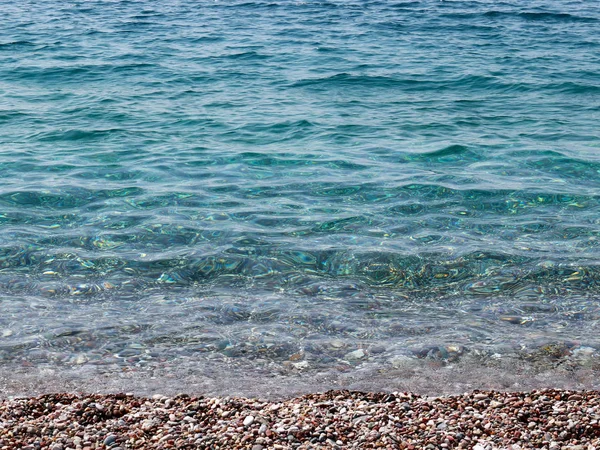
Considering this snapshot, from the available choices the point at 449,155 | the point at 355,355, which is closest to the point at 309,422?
the point at 355,355

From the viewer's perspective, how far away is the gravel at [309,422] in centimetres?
459

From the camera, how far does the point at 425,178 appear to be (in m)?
10.9

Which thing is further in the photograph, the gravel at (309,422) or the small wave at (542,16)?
the small wave at (542,16)

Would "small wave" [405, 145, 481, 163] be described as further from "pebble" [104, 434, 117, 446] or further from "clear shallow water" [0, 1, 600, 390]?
"pebble" [104, 434, 117, 446]

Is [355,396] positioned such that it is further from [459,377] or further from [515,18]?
[515,18]

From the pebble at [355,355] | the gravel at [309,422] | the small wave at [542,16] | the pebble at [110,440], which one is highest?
the pebble at [110,440]

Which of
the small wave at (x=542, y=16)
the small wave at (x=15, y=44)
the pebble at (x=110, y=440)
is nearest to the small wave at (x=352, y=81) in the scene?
the small wave at (x=15, y=44)

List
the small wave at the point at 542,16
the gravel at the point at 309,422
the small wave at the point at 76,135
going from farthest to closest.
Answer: the small wave at the point at 542,16 → the small wave at the point at 76,135 → the gravel at the point at 309,422

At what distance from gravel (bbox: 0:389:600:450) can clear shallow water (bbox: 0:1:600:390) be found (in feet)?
2.56

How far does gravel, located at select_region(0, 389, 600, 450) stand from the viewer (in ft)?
15.1

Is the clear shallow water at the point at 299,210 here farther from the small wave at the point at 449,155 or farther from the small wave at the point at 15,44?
the small wave at the point at 15,44

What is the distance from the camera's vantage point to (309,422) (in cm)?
484

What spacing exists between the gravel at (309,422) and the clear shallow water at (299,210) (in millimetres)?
781

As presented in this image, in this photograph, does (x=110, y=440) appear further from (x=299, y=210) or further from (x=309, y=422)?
(x=299, y=210)
